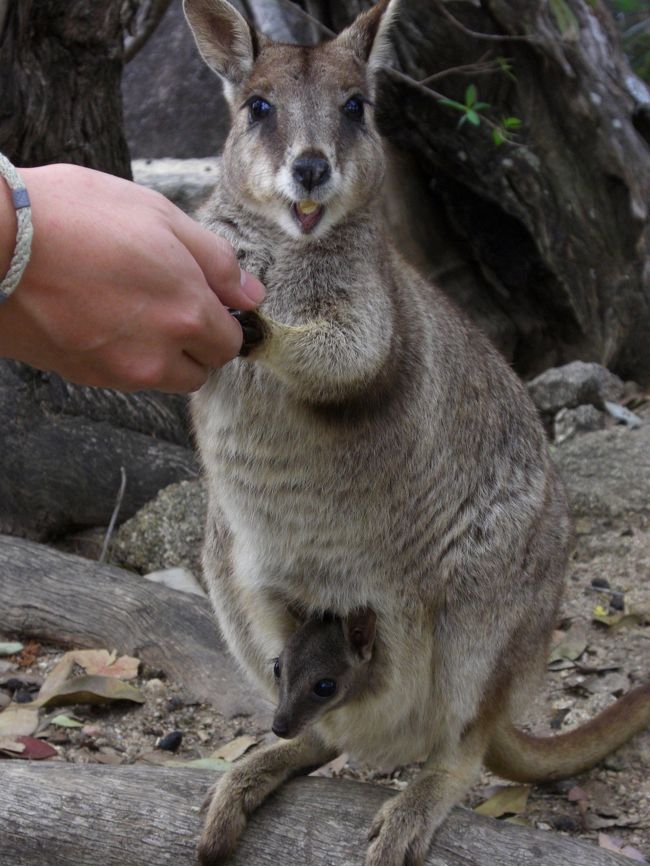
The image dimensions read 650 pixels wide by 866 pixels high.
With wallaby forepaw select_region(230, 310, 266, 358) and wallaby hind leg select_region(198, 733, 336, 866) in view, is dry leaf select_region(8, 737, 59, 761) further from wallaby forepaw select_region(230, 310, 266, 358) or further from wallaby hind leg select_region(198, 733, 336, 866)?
wallaby forepaw select_region(230, 310, 266, 358)

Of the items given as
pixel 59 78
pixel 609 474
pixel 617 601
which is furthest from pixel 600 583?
pixel 59 78

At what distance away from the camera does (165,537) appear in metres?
4.80

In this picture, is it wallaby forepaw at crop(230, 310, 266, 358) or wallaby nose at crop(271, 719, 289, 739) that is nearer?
wallaby forepaw at crop(230, 310, 266, 358)

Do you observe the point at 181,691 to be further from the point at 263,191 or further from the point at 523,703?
the point at 263,191

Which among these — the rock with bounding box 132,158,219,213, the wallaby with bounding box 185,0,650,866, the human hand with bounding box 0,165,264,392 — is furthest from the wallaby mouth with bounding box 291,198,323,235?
the rock with bounding box 132,158,219,213

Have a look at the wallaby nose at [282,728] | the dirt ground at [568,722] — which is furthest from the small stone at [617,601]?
the wallaby nose at [282,728]

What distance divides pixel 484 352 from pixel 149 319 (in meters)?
1.51

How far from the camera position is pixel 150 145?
776 cm

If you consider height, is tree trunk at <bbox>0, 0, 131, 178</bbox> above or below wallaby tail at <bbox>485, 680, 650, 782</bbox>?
above

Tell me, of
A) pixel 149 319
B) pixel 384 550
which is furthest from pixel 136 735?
pixel 149 319

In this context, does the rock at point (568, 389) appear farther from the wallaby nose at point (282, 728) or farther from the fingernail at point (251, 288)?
the fingernail at point (251, 288)

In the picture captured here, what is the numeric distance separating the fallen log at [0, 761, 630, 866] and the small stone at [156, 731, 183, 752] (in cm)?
79

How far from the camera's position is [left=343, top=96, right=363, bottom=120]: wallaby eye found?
9.60 ft

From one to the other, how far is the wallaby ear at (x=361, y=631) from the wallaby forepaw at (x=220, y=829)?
48 centimetres
